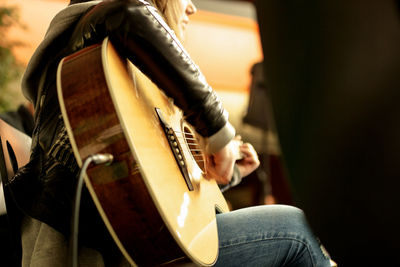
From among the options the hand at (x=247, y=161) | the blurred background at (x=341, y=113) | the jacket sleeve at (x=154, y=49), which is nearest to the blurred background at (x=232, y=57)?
the hand at (x=247, y=161)

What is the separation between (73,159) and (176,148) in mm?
202

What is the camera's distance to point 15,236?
0.72 metres

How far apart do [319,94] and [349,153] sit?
70 millimetres

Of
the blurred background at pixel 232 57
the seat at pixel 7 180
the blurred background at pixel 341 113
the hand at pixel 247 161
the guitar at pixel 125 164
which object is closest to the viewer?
the blurred background at pixel 341 113

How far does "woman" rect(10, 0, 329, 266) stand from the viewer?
0.64m

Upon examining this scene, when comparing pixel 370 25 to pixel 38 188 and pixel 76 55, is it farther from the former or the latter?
pixel 38 188

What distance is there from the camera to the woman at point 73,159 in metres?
0.64

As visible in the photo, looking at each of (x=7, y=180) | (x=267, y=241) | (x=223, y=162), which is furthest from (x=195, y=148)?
(x=7, y=180)

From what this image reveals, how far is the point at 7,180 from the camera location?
716 millimetres

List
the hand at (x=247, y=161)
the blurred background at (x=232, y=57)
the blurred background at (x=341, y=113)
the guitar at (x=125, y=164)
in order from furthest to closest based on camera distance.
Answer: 1. the blurred background at (x=232, y=57)
2. the hand at (x=247, y=161)
3. the guitar at (x=125, y=164)
4. the blurred background at (x=341, y=113)

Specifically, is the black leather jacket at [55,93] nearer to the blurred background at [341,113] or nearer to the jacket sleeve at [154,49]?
the jacket sleeve at [154,49]

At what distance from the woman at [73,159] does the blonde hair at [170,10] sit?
0.27 meters

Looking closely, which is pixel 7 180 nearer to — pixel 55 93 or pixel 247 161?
pixel 55 93

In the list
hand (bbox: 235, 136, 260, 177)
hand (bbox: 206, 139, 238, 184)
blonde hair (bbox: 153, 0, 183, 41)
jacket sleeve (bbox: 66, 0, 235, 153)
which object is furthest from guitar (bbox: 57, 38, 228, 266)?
hand (bbox: 235, 136, 260, 177)
